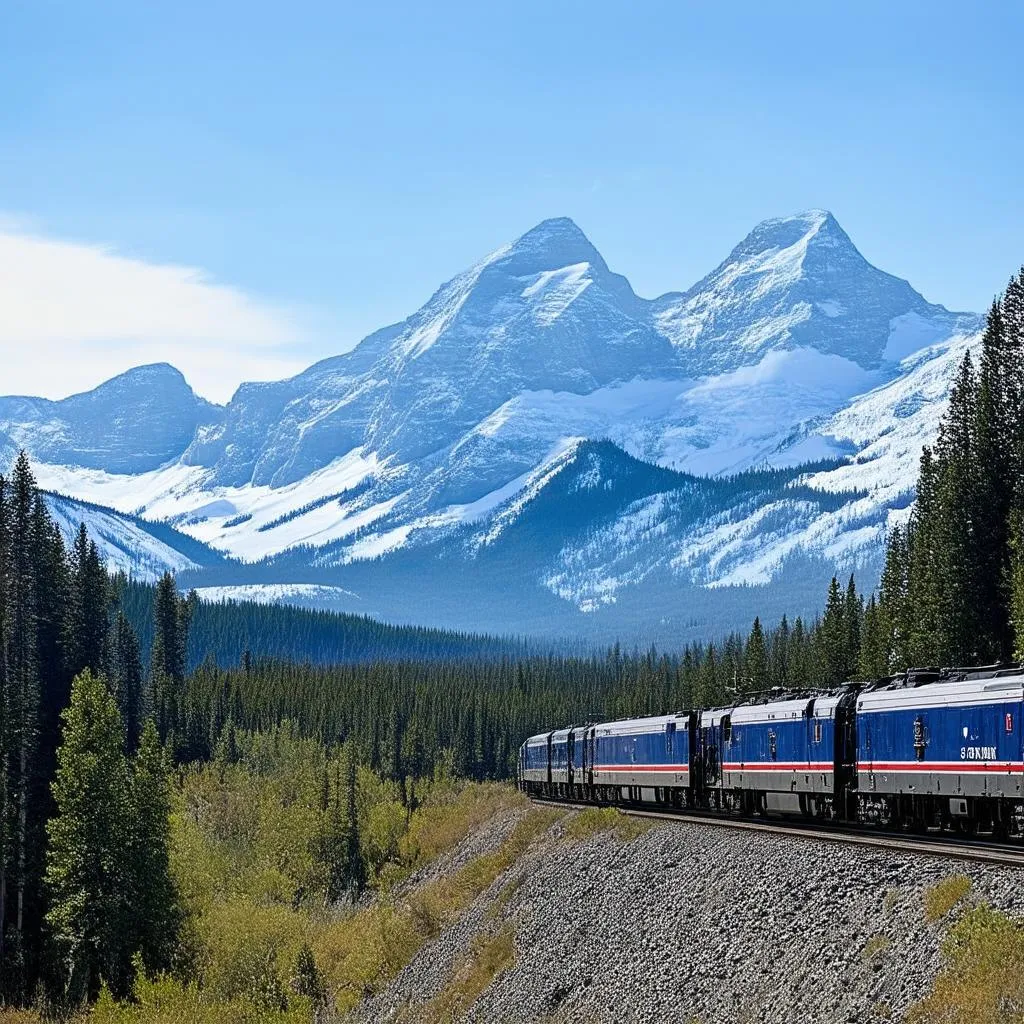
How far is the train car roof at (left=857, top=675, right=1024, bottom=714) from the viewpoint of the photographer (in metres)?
38.5

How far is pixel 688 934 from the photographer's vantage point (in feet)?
136

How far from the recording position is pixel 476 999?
167 ft

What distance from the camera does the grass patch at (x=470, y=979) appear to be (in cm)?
5150

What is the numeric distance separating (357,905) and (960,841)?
2106 inches

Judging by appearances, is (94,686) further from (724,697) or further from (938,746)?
(724,697)

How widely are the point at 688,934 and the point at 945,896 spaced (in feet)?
35.7

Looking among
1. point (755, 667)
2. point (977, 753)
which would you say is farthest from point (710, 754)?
point (755, 667)

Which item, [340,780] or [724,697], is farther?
[724,697]

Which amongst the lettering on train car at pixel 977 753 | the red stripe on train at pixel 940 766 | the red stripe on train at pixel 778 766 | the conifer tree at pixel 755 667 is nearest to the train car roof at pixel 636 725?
the red stripe on train at pixel 778 766

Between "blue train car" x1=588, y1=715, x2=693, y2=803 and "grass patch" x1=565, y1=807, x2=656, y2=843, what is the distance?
2534 millimetres

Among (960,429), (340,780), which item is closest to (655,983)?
(960,429)

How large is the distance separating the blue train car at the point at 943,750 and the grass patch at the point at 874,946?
6.34 m

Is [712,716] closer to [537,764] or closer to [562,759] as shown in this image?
[562,759]

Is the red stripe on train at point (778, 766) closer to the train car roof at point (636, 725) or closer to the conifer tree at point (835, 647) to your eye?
the train car roof at point (636, 725)
